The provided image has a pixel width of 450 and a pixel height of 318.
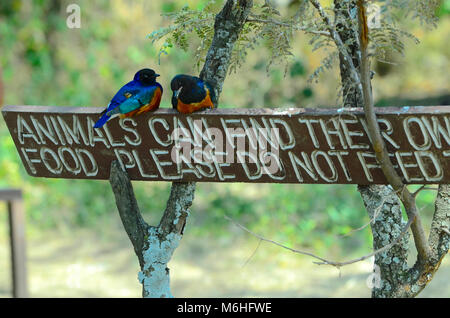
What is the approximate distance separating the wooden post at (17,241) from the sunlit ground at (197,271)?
0.42 meters

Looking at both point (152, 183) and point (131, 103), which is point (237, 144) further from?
point (152, 183)

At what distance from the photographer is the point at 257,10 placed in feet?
7.40

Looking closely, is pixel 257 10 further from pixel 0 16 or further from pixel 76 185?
pixel 0 16

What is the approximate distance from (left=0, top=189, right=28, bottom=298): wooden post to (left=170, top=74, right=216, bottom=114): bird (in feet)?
6.99

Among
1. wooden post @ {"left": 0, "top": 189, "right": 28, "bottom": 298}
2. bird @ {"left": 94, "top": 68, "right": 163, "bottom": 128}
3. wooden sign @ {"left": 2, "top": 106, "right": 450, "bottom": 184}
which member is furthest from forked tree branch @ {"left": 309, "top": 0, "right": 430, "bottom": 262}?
wooden post @ {"left": 0, "top": 189, "right": 28, "bottom": 298}

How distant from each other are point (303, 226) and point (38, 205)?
8.35 feet

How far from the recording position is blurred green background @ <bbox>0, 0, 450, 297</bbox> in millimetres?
4656

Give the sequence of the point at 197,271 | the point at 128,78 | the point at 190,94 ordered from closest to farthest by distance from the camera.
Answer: the point at 190,94
the point at 197,271
the point at 128,78

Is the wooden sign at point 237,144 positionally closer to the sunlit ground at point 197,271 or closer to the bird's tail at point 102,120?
the bird's tail at point 102,120

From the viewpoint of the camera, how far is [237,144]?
6.59 feet

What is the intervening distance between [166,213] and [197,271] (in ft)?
7.63

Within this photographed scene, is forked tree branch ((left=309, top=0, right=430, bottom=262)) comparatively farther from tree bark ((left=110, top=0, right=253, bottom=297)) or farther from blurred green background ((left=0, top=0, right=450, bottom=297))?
blurred green background ((left=0, top=0, right=450, bottom=297))

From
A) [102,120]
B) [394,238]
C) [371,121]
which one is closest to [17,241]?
[102,120]
